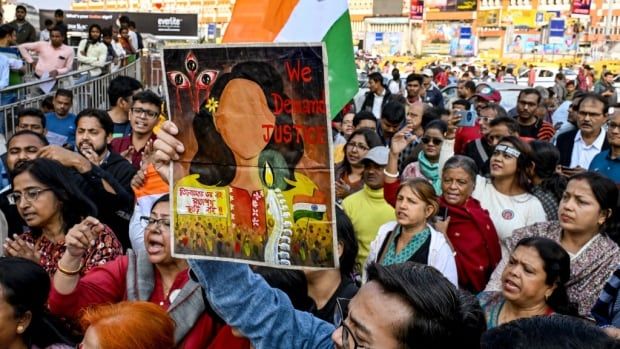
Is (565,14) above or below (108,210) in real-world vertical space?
above

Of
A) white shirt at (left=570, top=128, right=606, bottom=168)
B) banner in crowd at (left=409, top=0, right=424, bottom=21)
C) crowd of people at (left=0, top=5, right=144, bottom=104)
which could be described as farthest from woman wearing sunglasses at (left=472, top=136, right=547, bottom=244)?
banner in crowd at (left=409, top=0, right=424, bottom=21)

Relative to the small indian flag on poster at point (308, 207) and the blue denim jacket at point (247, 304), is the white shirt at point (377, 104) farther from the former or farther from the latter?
the small indian flag on poster at point (308, 207)

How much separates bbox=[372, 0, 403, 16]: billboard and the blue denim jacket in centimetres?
6287

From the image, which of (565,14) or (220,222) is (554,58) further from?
(220,222)

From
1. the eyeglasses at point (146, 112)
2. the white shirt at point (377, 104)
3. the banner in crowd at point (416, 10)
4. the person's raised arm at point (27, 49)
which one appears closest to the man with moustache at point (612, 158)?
the eyeglasses at point (146, 112)

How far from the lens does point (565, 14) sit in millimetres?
58812

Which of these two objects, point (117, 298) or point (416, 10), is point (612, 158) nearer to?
point (117, 298)

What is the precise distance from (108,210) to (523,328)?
286 cm

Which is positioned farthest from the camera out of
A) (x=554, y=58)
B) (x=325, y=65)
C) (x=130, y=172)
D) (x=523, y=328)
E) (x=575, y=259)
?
(x=554, y=58)

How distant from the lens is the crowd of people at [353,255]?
1865 mm

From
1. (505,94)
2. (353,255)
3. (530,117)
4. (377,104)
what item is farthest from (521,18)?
(353,255)

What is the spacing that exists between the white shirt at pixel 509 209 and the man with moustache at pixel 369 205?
0.63m

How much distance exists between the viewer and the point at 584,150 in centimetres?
631

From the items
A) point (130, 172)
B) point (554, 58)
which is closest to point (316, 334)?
point (130, 172)
